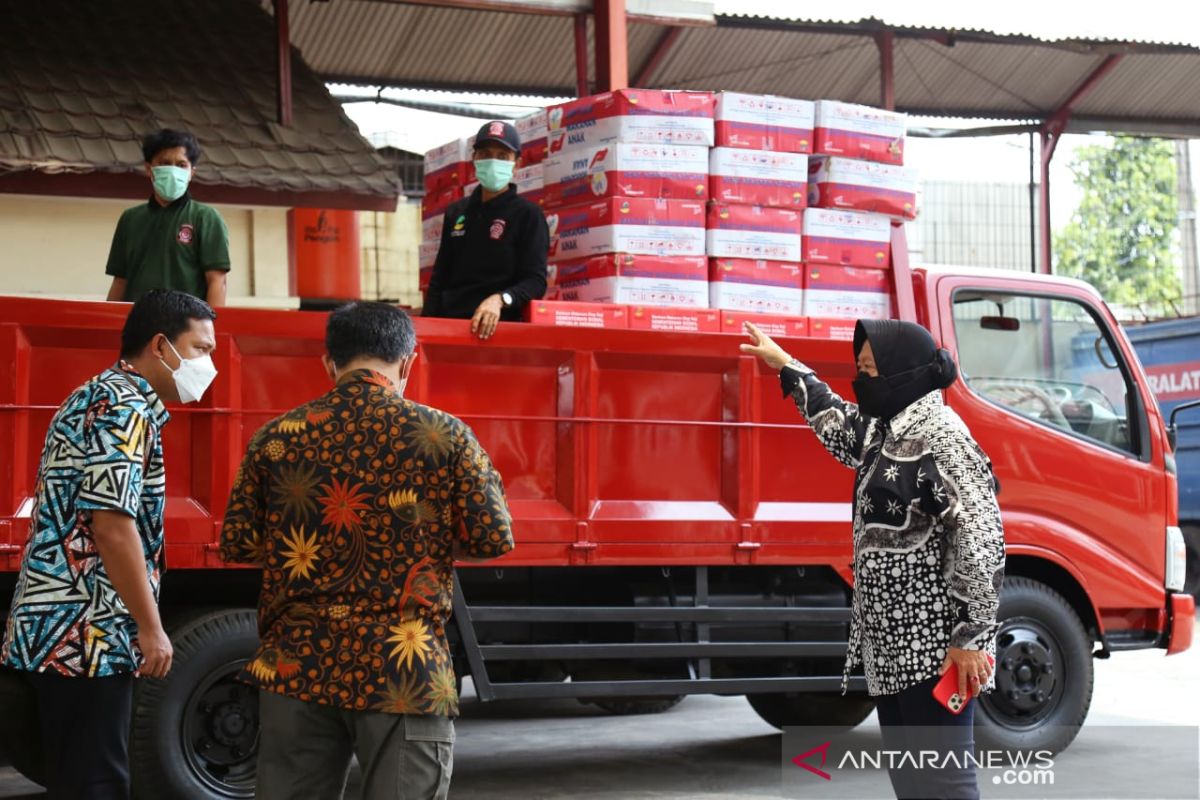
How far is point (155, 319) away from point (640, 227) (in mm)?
2837

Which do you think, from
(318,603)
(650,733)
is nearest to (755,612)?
(650,733)

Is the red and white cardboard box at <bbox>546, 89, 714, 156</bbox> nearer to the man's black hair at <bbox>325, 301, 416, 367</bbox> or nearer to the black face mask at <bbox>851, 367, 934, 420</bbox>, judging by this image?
the black face mask at <bbox>851, 367, 934, 420</bbox>

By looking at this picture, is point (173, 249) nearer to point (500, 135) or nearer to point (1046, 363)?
point (500, 135)

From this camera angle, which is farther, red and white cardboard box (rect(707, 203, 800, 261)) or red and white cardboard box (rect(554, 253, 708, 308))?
red and white cardboard box (rect(707, 203, 800, 261))

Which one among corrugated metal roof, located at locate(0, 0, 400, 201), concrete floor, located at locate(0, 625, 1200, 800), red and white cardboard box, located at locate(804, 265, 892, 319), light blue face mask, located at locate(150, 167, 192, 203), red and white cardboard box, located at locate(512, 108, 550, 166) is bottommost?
concrete floor, located at locate(0, 625, 1200, 800)

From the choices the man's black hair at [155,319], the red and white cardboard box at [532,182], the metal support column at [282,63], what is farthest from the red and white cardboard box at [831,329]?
the metal support column at [282,63]

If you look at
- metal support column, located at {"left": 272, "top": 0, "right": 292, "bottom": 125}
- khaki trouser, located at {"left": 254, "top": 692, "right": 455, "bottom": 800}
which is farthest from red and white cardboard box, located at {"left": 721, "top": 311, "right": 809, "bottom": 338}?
metal support column, located at {"left": 272, "top": 0, "right": 292, "bottom": 125}

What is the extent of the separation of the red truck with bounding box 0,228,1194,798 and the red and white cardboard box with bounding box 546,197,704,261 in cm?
40

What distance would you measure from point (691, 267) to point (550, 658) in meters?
1.77

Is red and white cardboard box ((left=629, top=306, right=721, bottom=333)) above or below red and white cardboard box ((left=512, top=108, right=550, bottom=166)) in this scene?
below

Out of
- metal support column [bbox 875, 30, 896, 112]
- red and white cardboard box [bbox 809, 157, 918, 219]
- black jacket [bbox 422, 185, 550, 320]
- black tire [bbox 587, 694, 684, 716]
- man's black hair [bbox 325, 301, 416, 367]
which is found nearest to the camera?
man's black hair [bbox 325, 301, 416, 367]

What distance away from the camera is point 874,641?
4.31 meters

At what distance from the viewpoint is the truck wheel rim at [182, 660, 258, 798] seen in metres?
5.54

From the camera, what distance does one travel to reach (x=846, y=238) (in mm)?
6703
